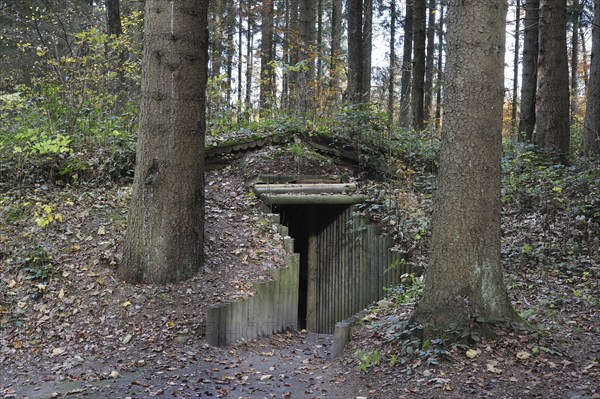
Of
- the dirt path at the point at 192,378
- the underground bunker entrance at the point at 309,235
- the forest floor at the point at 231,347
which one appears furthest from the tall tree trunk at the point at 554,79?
the dirt path at the point at 192,378

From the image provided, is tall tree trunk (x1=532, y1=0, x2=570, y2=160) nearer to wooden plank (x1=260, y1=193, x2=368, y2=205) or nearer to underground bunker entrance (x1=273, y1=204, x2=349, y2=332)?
wooden plank (x1=260, y1=193, x2=368, y2=205)

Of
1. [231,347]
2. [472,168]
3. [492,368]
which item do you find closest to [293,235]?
[231,347]

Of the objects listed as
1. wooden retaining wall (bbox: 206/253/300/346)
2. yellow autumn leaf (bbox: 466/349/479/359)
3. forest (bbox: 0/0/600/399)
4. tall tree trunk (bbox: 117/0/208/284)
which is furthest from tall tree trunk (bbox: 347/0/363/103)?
yellow autumn leaf (bbox: 466/349/479/359)

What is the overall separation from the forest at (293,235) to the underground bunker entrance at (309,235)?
0.16 ft

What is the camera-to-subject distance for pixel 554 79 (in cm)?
1053

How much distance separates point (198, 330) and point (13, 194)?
15.3 feet

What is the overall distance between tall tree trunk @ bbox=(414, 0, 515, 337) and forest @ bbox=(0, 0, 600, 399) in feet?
0.06

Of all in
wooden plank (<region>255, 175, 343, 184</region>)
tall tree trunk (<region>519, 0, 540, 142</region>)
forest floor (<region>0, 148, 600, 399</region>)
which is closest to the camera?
forest floor (<region>0, 148, 600, 399</region>)

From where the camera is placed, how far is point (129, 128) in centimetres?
1109

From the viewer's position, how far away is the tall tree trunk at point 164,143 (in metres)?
6.64

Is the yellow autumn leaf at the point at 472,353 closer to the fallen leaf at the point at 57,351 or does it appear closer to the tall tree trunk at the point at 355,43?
the fallen leaf at the point at 57,351

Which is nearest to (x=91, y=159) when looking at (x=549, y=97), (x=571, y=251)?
(x=571, y=251)

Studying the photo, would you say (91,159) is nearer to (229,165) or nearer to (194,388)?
(229,165)

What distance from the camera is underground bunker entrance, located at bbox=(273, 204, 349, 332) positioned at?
991 centimetres
